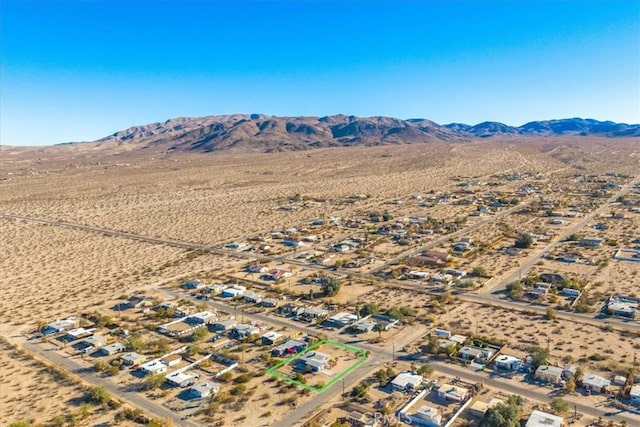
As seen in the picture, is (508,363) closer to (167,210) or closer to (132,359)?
(132,359)

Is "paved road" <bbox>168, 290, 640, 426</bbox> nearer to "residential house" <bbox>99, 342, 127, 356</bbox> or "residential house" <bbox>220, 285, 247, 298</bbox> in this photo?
"residential house" <bbox>220, 285, 247, 298</bbox>

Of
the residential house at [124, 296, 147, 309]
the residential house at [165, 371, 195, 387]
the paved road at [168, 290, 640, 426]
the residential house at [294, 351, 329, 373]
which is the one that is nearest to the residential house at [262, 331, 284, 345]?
the paved road at [168, 290, 640, 426]

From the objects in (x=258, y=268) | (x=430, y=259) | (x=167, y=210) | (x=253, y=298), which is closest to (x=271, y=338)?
(x=253, y=298)

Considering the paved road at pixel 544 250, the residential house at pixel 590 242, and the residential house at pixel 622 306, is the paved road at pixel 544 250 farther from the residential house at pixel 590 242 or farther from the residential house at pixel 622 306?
the residential house at pixel 622 306

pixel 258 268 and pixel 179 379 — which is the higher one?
pixel 258 268

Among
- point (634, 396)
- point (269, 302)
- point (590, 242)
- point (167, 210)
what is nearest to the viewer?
point (634, 396)
